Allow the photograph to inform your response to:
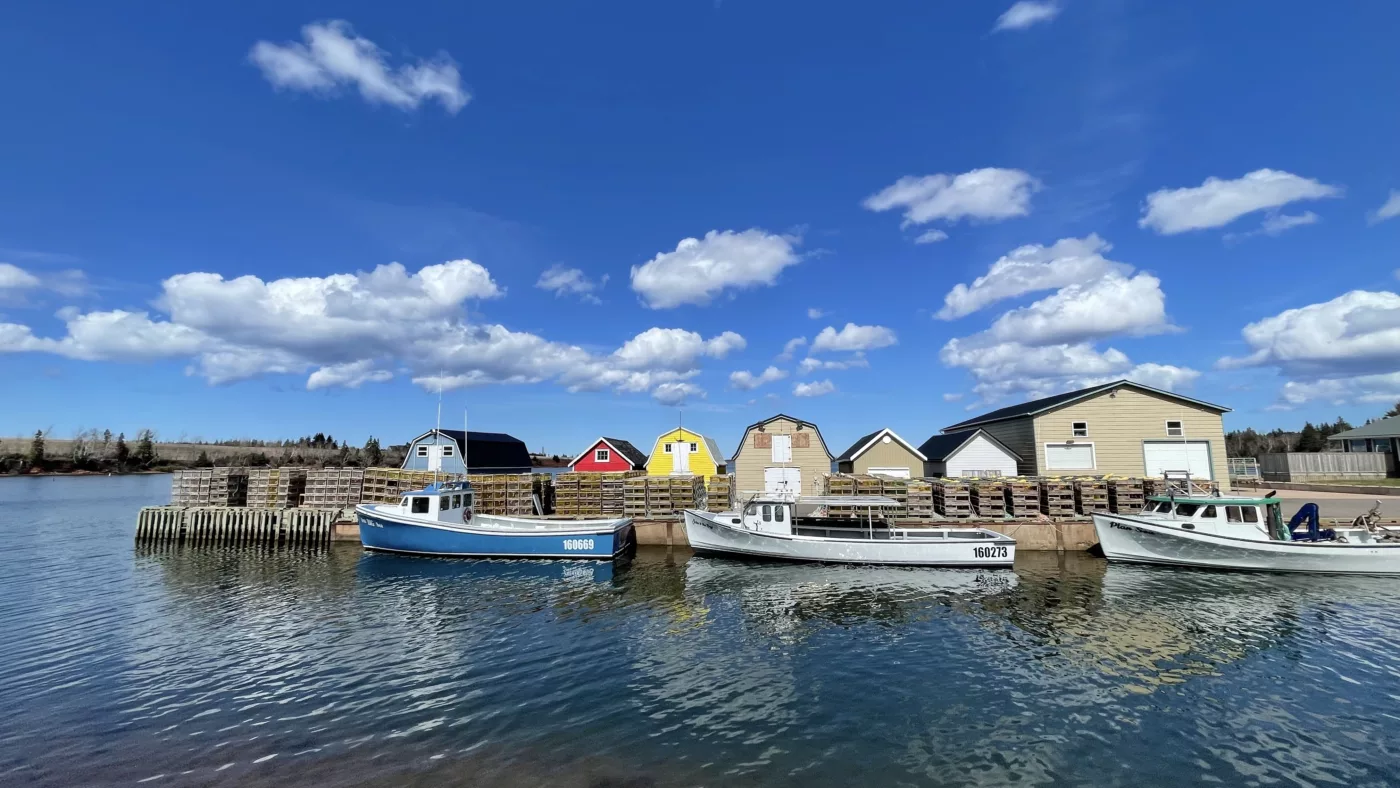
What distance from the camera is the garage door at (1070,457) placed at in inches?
1298

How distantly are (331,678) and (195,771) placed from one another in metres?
3.57

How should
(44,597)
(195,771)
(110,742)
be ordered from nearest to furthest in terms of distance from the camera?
(195,771) → (110,742) → (44,597)

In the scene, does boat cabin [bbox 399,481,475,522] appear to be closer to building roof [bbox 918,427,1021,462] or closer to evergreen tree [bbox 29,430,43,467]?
building roof [bbox 918,427,1021,462]

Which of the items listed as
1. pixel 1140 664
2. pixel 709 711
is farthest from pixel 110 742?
pixel 1140 664

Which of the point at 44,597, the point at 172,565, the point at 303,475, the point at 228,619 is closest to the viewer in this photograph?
the point at 228,619

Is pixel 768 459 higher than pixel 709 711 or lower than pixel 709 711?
higher

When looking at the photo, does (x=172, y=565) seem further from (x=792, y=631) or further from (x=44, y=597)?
(x=792, y=631)

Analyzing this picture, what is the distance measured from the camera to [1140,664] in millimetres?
12906

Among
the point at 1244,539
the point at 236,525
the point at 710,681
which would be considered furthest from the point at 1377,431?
the point at 236,525

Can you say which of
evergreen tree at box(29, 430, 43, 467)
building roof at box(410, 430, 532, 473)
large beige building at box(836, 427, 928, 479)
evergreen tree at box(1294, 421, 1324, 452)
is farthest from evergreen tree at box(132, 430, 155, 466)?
evergreen tree at box(1294, 421, 1324, 452)

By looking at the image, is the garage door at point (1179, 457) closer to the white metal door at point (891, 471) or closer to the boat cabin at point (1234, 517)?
the boat cabin at point (1234, 517)

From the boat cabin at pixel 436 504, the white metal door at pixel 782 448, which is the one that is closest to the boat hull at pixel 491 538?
the boat cabin at pixel 436 504

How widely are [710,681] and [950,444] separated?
32.5 meters

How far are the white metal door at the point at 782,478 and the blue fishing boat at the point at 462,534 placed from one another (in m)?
10.6
